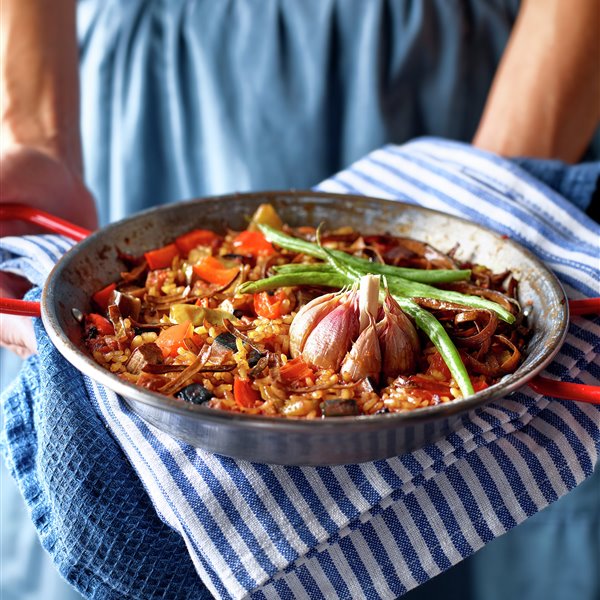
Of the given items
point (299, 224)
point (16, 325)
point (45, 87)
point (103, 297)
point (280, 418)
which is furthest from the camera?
point (45, 87)

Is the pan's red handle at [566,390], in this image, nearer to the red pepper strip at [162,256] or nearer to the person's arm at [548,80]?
the red pepper strip at [162,256]

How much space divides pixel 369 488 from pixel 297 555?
0.47 feet

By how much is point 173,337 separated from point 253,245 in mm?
360

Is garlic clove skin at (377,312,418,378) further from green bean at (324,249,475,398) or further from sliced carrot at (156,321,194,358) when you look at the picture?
sliced carrot at (156,321,194,358)

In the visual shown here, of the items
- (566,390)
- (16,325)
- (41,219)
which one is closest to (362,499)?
(566,390)

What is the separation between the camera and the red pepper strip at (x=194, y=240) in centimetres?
161

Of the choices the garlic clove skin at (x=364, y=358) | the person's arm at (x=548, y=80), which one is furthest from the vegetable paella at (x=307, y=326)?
the person's arm at (x=548, y=80)

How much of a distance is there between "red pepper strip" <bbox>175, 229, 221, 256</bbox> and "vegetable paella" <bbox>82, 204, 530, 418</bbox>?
0.02m

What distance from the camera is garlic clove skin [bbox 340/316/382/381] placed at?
1194 mm

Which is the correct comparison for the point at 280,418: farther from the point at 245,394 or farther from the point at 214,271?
the point at 214,271

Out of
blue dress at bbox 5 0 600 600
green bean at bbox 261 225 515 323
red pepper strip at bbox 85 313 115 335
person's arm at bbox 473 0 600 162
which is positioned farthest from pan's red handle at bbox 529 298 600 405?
blue dress at bbox 5 0 600 600

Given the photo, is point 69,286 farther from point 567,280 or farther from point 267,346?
point 567,280

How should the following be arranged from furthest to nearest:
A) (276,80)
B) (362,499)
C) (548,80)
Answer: (276,80), (548,80), (362,499)

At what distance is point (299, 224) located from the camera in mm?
1703
